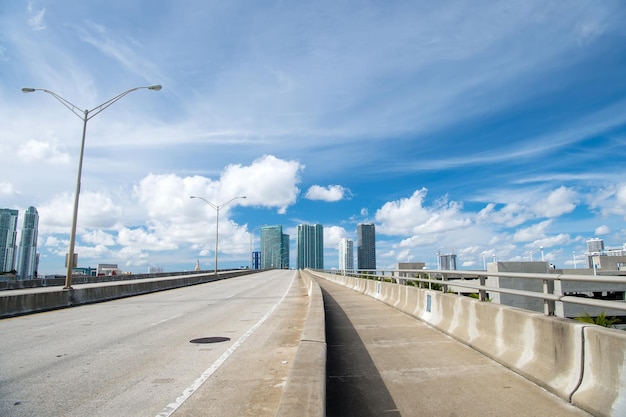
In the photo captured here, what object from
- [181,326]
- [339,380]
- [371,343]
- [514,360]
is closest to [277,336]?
[371,343]

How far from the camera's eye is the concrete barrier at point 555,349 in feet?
15.0

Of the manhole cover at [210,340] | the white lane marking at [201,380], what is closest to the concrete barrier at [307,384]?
the white lane marking at [201,380]

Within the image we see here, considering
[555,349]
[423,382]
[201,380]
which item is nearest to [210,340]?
[201,380]

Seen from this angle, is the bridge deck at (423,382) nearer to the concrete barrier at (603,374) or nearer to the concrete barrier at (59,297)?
the concrete barrier at (603,374)

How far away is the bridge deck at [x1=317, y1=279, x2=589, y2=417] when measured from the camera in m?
5.27

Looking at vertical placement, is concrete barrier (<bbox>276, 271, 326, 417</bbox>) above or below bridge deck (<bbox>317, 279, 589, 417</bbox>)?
above

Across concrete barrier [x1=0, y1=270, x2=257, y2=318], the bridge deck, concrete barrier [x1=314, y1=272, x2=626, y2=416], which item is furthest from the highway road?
concrete barrier [x1=314, y1=272, x2=626, y2=416]

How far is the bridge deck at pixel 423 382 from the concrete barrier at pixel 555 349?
0.17 meters

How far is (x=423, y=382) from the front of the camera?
646cm

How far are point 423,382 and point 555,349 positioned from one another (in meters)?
1.85

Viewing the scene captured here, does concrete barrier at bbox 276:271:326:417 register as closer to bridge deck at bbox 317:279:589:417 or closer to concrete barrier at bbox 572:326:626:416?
bridge deck at bbox 317:279:589:417

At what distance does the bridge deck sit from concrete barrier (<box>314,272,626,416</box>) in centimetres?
17

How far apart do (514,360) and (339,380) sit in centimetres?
264

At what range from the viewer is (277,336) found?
11109mm
